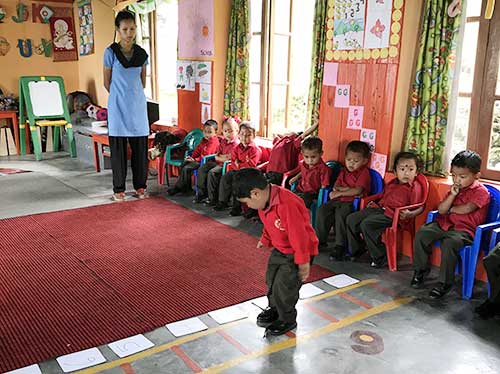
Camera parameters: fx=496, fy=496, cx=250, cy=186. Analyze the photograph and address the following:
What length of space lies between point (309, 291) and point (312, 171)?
4.22ft

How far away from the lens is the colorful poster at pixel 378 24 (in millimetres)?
3805

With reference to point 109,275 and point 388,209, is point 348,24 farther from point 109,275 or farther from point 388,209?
point 109,275

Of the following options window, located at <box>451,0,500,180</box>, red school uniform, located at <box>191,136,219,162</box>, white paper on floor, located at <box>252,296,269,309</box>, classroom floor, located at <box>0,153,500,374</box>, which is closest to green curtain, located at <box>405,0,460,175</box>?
window, located at <box>451,0,500,180</box>

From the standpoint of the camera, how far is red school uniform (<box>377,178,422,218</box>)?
3.64 meters

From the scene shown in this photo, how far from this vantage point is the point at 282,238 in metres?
2.62

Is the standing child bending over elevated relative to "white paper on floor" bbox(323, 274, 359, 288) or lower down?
elevated

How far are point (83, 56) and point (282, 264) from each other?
7301 millimetres

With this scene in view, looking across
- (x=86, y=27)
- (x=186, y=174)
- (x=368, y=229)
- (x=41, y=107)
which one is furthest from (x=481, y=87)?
(x=86, y=27)

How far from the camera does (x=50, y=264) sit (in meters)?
3.70

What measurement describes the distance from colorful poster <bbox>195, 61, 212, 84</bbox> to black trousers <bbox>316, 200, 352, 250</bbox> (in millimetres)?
2521

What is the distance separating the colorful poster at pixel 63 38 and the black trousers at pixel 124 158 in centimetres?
419

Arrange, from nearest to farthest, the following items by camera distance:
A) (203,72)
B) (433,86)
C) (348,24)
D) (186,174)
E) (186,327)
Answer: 1. (186,327)
2. (433,86)
3. (348,24)
4. (186,174)
5. (203,72)

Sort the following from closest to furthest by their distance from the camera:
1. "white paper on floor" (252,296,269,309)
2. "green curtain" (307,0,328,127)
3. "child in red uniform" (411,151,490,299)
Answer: "white paper on floor" (252,296,269,309), "child in red uniform" (411,151,490,299), "green curtain" (307,0,328,127)

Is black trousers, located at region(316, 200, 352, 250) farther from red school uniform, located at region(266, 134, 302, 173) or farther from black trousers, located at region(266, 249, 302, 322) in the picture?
black trousers, located at region(266, 249, 302, 322)
